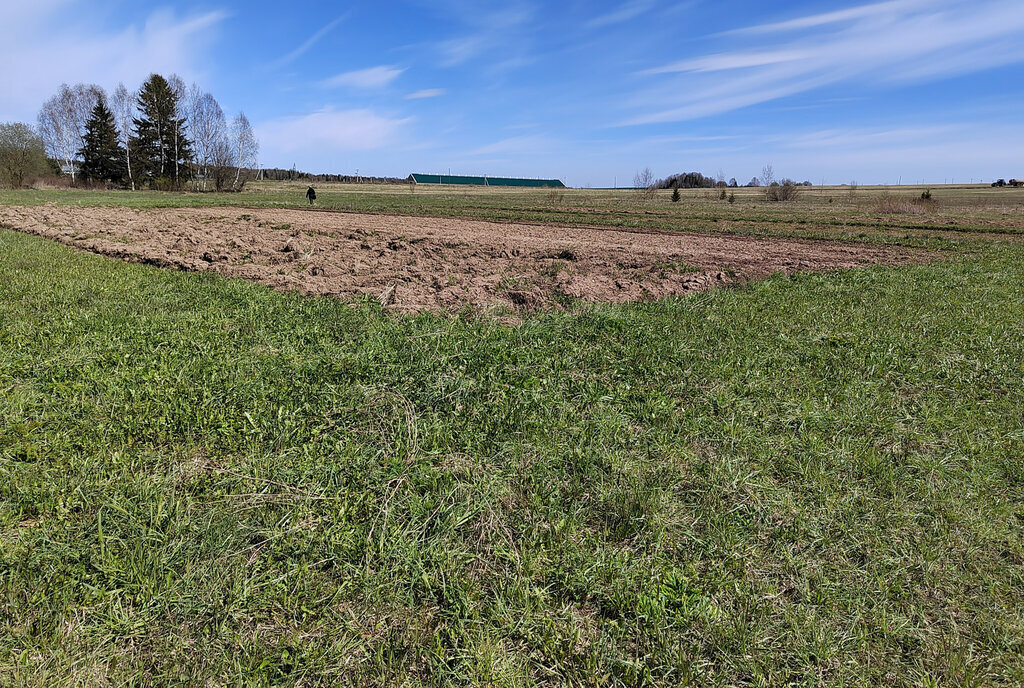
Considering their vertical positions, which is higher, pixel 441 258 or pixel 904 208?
pixel 904 208

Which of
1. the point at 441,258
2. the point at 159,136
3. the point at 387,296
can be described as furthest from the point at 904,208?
the point at 159,136

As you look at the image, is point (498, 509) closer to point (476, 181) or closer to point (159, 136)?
point (159, 136)

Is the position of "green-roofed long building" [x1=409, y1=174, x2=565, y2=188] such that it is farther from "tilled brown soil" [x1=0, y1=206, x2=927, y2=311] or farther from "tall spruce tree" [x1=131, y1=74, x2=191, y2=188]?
"tilled brown soil" [x1=0, y1=206, x2=927, y2=311]

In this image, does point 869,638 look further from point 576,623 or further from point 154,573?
point 154,573

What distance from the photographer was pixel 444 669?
2.32 metres

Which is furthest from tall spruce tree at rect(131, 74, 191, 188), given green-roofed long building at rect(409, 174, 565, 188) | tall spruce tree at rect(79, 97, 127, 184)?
green-roofed long building at rect(409, 174, 565, 188)

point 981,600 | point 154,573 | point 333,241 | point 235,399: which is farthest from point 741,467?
point 333,241

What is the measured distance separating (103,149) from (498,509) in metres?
76.5

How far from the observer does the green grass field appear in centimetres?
243

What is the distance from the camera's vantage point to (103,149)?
2378 inches

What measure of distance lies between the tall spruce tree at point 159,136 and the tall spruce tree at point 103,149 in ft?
6.83

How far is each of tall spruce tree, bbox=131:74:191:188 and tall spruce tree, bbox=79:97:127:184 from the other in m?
2.08

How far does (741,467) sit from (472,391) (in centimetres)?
223

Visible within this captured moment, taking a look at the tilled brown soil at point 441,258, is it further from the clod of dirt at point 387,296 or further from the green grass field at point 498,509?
the green grass field at point 498,509
